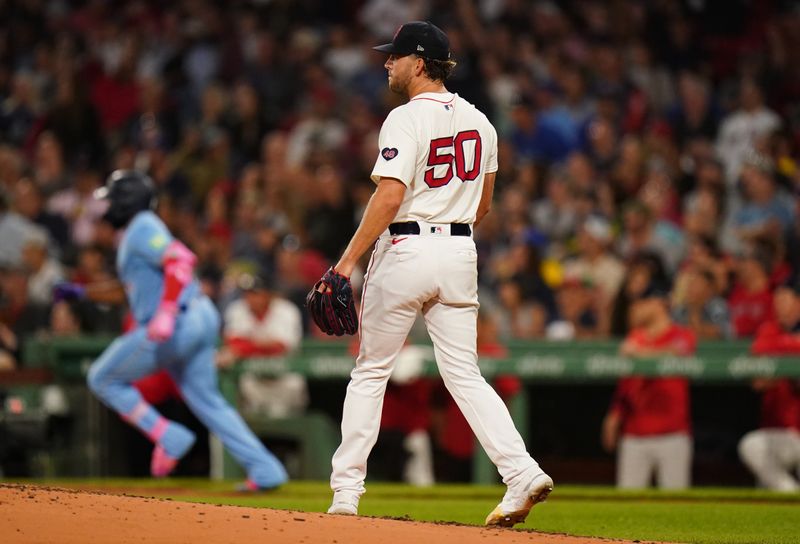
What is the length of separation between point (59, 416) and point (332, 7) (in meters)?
6.75

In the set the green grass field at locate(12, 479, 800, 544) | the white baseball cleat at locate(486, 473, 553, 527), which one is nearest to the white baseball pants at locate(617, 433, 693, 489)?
the green grass field at locate(12, 479, 800, 544)

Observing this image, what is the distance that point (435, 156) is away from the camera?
5.56m

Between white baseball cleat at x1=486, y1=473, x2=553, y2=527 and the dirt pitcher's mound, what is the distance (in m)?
0.23

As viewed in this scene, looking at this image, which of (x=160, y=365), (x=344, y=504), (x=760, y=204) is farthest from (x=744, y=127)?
(x=344, y=504)

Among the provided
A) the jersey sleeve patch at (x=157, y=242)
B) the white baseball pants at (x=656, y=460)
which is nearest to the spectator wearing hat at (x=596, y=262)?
the white baseball pants at (x=656, y=460)

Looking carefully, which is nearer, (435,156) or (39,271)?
(435,156)

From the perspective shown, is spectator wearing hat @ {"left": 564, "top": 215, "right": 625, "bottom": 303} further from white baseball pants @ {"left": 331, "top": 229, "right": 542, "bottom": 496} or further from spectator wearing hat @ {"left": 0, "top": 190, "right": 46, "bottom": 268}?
white baseball pants @ {"left": 331, "top": 229, "right": 542, "bottom": 496}

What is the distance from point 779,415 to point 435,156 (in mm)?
4682

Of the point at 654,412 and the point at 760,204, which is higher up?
the point at 760,204

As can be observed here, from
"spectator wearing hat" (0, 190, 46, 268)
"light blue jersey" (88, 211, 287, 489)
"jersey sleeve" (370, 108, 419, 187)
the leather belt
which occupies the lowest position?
"light blue jersey" (88, 211, 287, 489)

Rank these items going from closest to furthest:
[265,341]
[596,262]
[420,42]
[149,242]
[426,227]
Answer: [426,227] < [420,42] < [149,242] < [265,341] < [596,262]

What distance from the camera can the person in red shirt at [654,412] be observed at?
9.37 metres

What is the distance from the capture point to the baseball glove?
5.48 m

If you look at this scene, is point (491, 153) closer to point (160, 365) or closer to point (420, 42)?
point (420, 42)
